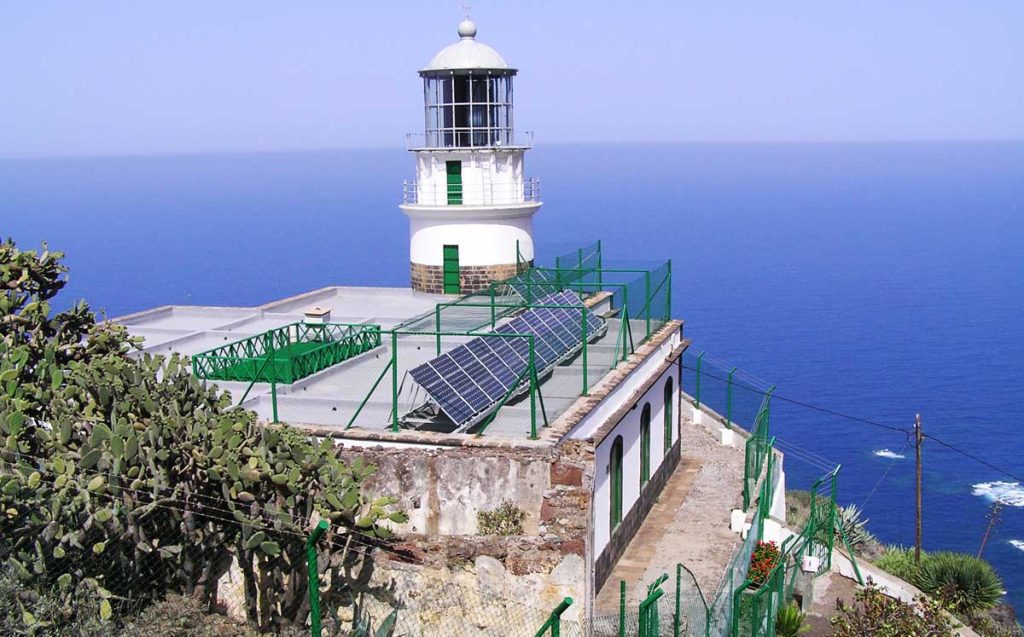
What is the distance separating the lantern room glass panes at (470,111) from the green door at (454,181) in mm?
597

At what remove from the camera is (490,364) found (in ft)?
62.4

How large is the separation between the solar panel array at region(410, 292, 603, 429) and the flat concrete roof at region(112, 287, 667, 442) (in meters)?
0.38

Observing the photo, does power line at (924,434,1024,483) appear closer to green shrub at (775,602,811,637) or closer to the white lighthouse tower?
the white lighthouse tower

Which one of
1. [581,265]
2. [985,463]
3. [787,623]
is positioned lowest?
[985,463]

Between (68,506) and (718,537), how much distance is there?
13.7 m

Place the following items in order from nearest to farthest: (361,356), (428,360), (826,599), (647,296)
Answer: (428,360) → (361,356) → (826,599) → (647,296)

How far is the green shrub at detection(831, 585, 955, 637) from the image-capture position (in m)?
18.5

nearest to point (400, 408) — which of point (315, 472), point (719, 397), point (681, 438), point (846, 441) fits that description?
point (315, 472)

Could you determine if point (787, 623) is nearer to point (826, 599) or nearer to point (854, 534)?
point (826, 599)

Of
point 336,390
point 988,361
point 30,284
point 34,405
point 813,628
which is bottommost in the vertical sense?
point 988,361

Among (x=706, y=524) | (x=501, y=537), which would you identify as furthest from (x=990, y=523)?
(x=501, y=537)

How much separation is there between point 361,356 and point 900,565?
51.9 feet

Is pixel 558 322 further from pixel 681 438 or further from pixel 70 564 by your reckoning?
pixel 70 564

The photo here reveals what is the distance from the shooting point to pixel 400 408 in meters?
18.7
